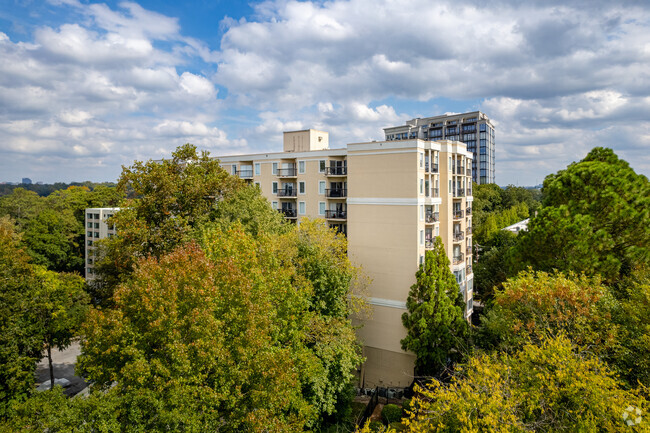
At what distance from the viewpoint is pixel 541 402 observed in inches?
472

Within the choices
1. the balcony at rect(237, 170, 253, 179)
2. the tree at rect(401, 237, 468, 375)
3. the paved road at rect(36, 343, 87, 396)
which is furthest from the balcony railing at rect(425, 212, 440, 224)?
the paved road at rect(36, 343, 87, 396)

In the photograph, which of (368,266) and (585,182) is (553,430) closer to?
(585,182)

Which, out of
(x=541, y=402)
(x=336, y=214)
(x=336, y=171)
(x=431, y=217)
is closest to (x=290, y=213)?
(x=336, y=214)

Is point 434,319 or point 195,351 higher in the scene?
point 195,351

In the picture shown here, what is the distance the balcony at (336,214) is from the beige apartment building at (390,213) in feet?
0.29

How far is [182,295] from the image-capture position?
14922 mm

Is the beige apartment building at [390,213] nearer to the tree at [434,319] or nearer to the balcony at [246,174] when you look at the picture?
the tree at [434,319]

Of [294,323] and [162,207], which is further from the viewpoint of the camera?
A: [162,207]

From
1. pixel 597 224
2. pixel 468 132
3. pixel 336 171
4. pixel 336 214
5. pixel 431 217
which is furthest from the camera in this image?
pixel 468 132

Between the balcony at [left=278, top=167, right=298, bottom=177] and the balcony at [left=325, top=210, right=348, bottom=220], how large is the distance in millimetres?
5461

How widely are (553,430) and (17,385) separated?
24.2 meters

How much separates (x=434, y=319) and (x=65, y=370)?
35.9m

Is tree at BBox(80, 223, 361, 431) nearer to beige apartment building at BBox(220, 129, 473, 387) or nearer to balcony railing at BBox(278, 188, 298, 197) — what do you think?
beige apartment building at BBox(220, 129, 473, 387)

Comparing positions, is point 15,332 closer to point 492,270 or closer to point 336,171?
point 336,171
